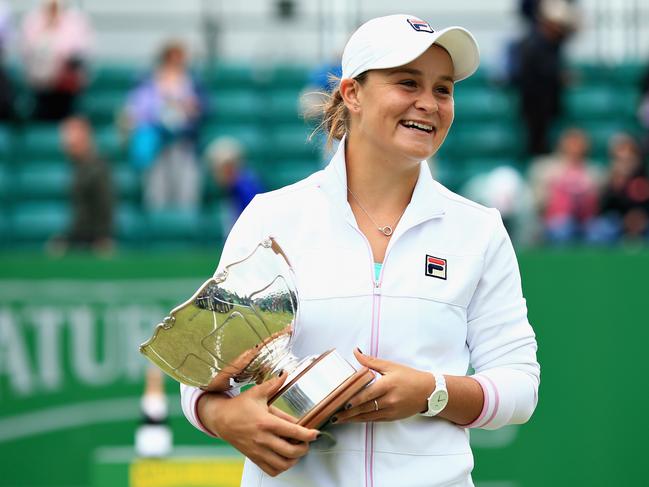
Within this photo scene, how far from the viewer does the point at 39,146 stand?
1041 centimetres

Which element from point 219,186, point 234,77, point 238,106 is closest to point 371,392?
point 219,186

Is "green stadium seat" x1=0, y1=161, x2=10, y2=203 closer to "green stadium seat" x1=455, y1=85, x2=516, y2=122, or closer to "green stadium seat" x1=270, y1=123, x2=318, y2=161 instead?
"green stadium seat" x1=270, y1=123, x2=318, y2=161

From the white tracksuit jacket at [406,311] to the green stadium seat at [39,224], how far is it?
7041mm

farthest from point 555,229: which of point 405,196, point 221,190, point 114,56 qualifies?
point 405,196

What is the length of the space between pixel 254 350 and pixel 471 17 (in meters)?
8.87

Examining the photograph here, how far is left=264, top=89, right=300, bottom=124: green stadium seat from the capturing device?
10.9 meters

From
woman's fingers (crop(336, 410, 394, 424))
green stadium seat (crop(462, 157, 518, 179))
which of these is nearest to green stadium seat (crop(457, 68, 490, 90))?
green stadium seat (crop(462, 157, 518, 179))

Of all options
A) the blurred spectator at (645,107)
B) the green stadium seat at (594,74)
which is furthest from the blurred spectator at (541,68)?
the green stadium seat at (594,74)

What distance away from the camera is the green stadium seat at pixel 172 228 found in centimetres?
925

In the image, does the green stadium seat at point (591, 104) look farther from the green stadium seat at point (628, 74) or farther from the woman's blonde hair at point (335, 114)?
the woman's blonde hair at point (335, 114)

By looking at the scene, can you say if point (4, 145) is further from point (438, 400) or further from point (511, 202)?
point (438, 400)

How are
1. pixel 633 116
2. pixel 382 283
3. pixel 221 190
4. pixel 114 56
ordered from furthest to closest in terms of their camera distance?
pixel 114 56 → pixel 633 116 → pixel 221 190 → pixel 382 283

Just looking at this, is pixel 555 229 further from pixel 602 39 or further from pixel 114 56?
pixel 114 56

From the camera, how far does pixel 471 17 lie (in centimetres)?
1093
